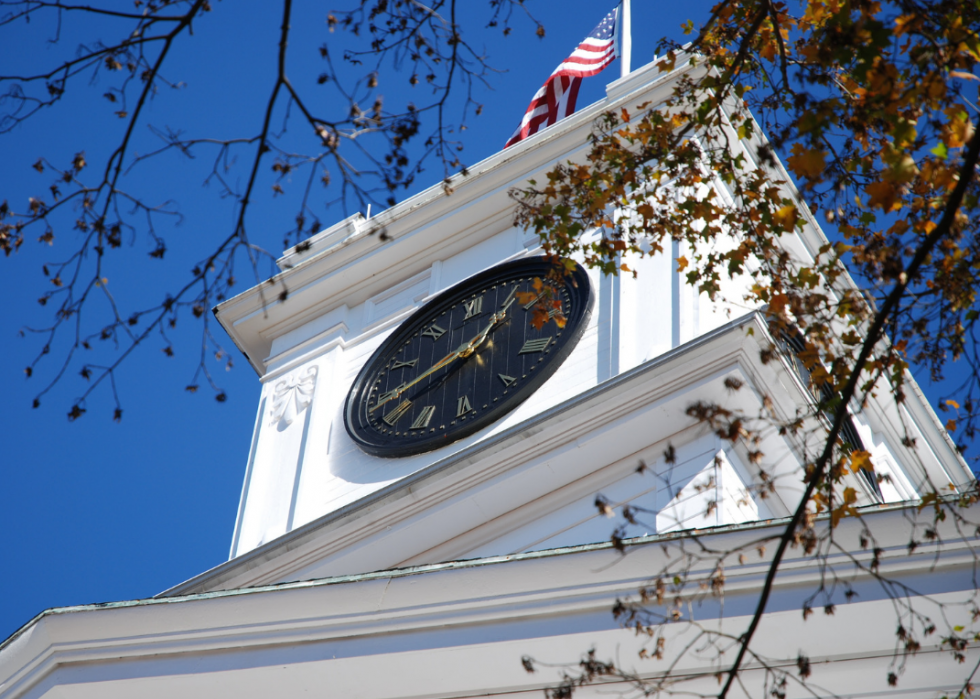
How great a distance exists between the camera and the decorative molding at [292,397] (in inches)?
680

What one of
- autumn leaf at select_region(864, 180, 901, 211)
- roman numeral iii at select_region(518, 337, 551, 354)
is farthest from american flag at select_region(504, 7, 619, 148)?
autumn leaf at select_region(864, 180, 901, 211)

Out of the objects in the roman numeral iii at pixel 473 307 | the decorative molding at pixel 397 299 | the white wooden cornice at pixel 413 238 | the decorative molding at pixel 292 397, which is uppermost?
the white wooden cornice at pixel 413 238

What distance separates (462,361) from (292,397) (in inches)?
113

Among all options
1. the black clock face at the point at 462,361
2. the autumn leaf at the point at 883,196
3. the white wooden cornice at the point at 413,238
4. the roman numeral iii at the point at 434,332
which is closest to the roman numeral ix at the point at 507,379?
the black clock face at the point at 462,361

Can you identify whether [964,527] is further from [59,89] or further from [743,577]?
[59,89]

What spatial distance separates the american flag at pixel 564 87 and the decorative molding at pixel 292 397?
4.98 m

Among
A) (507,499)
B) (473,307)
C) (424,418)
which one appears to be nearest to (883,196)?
(507,499)

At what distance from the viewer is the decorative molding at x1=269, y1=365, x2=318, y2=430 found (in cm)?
1727

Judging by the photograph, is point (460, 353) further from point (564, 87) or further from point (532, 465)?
point (564, 87)

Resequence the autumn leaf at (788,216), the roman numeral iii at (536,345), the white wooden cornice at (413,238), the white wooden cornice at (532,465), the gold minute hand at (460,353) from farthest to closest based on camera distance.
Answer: the white wooden cornice at (413,238)
the gold minute hand at (460,353)
the roman numeral iii at (536,345)
the white wooden cornice at (532,465)
the autumn leaf at (788,216)

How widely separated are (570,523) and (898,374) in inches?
266

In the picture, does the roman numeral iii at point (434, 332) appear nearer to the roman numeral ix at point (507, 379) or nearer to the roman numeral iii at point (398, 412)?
the roman numeral iii at point (398, 412)

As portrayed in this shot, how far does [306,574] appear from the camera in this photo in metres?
13.9

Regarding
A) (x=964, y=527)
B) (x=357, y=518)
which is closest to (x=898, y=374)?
(x=964, y=527)
